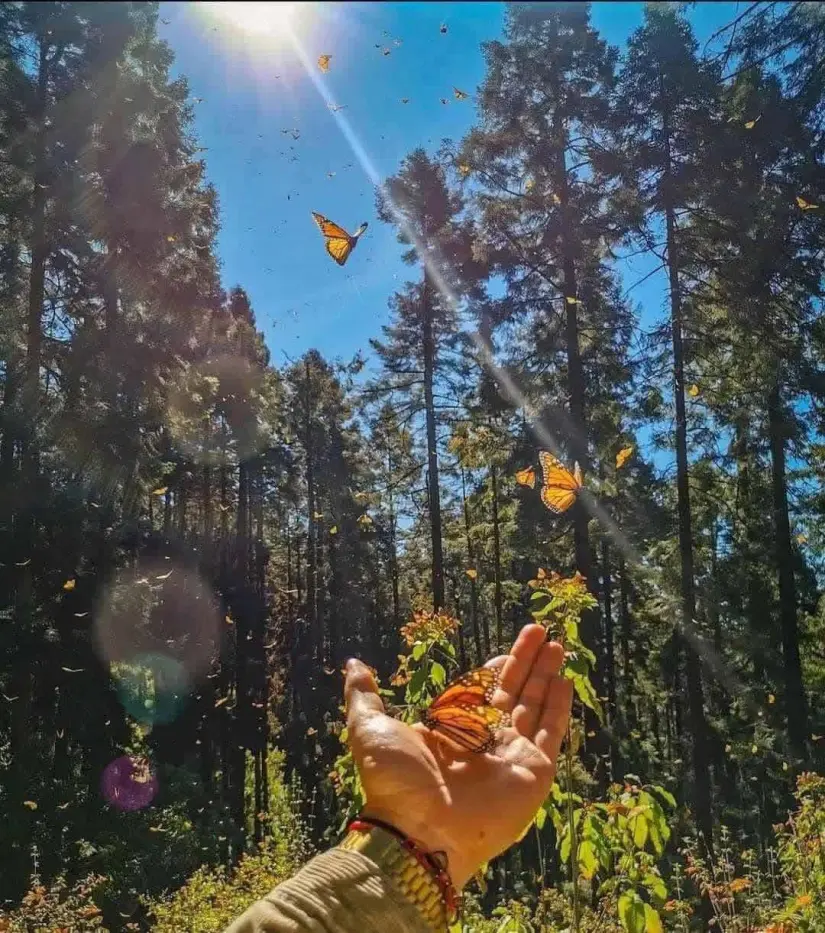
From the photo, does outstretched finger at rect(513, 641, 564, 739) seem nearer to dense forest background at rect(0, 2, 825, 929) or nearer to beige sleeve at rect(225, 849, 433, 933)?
beige sleeve at rect(225, 849, 433, 933)

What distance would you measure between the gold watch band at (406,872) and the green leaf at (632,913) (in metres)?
1.23

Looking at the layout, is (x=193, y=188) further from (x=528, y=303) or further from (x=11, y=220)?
(x=528, y=303)

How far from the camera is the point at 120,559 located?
42.2 ft

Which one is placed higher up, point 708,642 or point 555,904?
point 708,642

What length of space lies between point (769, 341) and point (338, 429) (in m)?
19.2

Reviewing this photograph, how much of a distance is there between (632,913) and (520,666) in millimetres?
837

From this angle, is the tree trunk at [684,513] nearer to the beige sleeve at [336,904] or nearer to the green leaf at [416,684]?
the green leaf at [416,684]

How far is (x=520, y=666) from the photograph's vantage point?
2383 millimetres

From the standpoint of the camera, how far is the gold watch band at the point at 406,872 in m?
1.27

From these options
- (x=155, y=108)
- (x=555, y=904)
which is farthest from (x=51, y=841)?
(x=155, y=108)

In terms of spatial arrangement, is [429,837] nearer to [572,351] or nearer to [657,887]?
[657,887]

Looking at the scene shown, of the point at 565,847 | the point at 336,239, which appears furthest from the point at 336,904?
the point at 336,239

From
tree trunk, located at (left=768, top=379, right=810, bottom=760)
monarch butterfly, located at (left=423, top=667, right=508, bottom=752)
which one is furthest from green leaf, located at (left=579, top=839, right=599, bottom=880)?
tree trunk, located at (left=768, top=379, right=810, bottom=760)

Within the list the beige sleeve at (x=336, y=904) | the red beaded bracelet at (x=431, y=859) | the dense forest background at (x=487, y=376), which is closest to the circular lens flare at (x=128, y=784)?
the dense forest background at (x=487, y=376)
